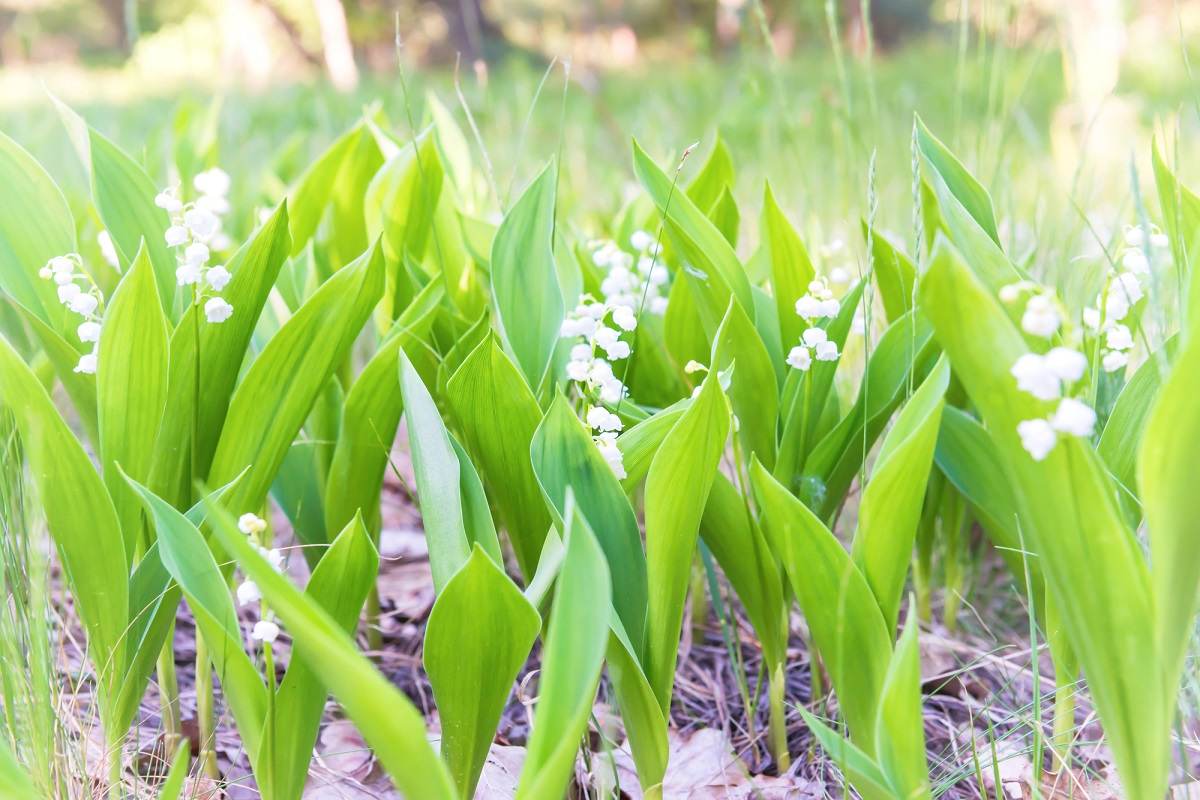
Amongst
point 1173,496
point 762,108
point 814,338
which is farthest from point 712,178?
point 762,108

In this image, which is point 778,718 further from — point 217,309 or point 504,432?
point 217,309

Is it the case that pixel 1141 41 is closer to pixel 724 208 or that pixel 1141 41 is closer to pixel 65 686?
pixel 724 208

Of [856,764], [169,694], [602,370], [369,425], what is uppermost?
[602,370]

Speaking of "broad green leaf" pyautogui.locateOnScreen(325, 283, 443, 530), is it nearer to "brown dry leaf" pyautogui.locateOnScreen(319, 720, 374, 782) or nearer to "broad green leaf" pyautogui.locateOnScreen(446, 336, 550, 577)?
"broad green leaf" pyautogui.locateOnScreen(446, 336, 550, 577)

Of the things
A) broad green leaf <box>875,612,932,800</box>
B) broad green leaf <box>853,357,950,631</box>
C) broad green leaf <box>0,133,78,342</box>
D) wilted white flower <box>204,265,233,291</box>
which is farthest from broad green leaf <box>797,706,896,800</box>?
broad green leaf <box>0,133,78,342</box>

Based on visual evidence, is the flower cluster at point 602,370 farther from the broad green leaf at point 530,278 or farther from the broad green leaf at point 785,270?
the broad green leaf at point 785,270

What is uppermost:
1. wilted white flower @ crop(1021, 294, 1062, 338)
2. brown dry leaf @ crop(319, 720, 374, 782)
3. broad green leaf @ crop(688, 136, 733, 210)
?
wilted white flower @ crop(1021, 294, 1062, 338)
